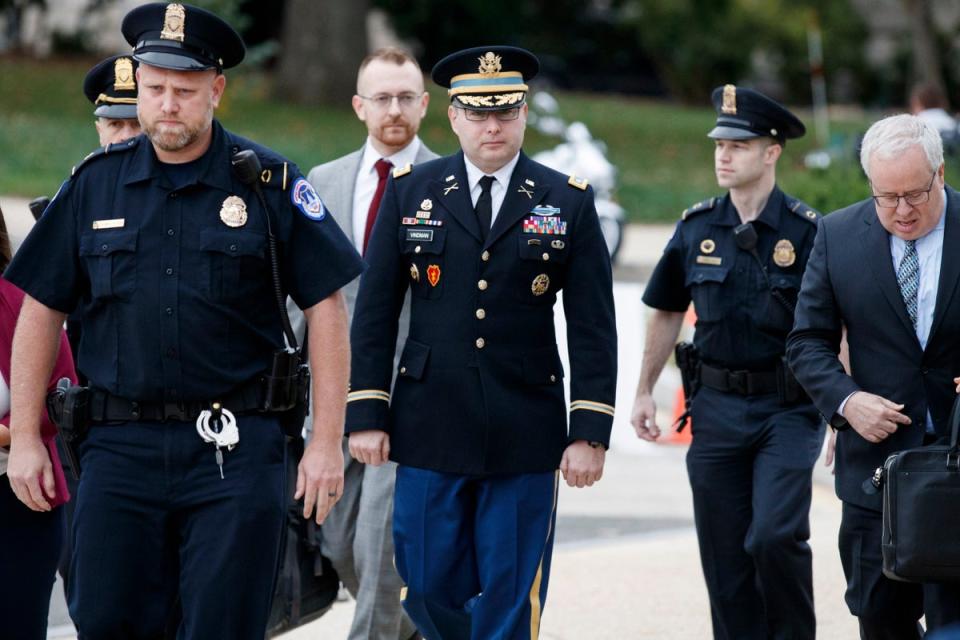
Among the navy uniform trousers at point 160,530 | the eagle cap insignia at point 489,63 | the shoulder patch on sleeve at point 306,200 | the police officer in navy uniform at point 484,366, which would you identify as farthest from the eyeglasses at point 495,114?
the navy uniform trousers at point 160,530

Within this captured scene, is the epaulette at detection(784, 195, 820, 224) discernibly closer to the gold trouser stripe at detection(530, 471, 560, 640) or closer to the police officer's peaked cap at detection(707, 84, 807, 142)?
the police officer's peaked cap at detection(707, 84, 807, 142)

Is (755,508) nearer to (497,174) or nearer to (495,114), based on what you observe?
(497,174)

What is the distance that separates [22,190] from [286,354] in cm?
1668

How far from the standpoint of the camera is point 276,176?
4672 mm

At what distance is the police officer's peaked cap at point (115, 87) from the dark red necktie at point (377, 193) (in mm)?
913

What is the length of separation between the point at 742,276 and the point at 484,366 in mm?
1366

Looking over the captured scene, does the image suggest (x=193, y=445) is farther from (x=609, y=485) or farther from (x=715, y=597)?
(x=609, y=485)

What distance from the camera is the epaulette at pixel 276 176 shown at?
4660mm

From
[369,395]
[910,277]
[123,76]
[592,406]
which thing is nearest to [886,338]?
[910,277]

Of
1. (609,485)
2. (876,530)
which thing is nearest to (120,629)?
(876,530)

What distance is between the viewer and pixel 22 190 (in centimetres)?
2047

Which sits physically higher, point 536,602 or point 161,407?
point 161,407

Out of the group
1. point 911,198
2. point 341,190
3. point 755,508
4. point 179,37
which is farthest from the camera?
point 341,190

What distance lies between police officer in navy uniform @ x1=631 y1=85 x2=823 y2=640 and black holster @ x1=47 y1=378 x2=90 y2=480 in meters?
2.51
